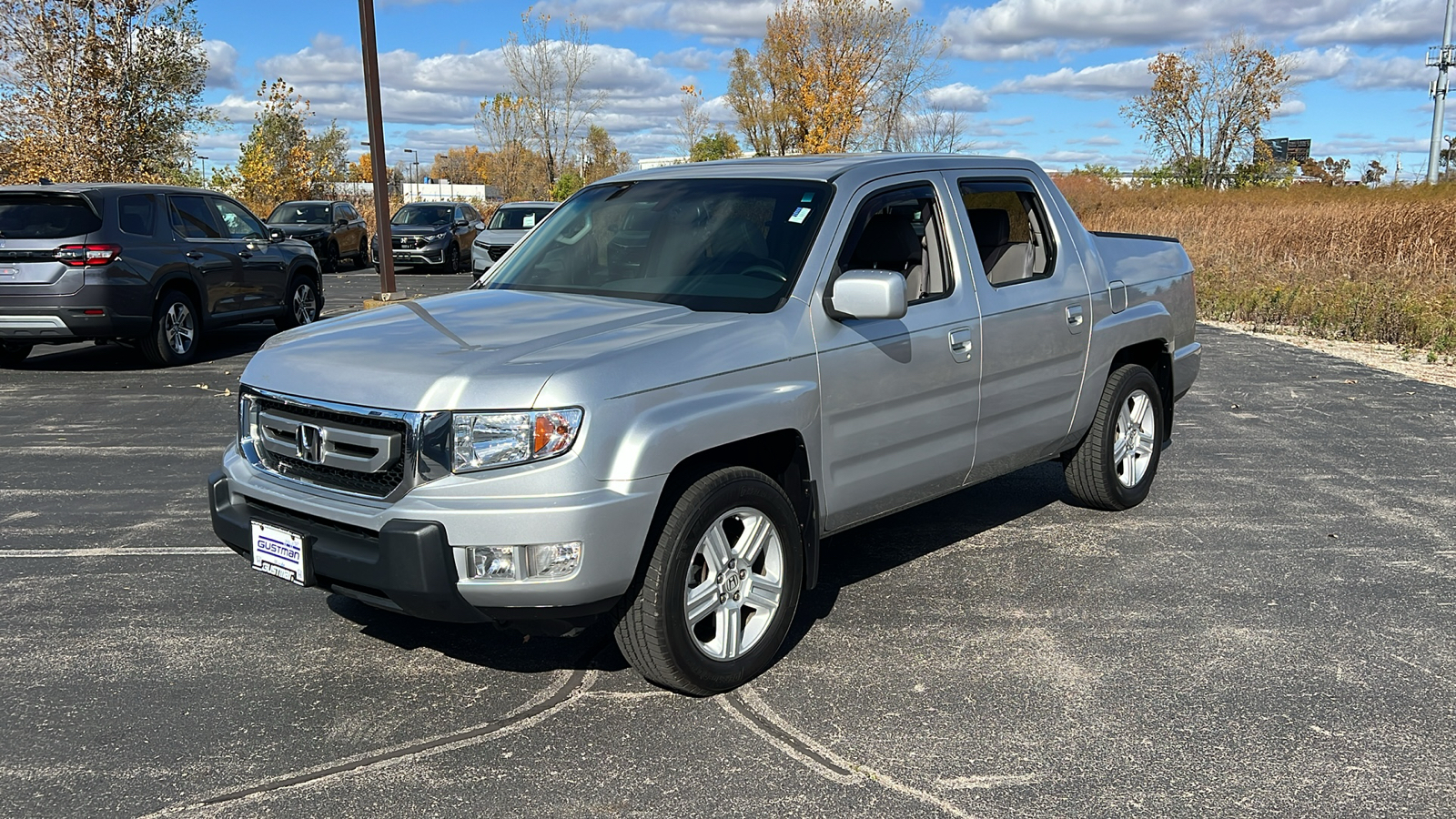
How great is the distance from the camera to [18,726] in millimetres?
3861

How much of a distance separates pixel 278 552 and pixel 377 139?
1424cm

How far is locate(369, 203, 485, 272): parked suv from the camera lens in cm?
2667

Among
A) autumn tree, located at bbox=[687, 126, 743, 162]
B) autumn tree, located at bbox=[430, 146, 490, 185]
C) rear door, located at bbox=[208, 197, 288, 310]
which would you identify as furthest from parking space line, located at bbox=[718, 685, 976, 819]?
autumn tree, located at bbox=[430, 146, 490, 185]

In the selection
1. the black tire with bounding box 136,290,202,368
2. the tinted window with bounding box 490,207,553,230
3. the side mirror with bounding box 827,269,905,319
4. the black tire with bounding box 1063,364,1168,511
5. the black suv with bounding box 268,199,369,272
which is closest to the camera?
the side mirror with bounding box 827,269,905,319

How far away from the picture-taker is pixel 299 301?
14.6 metres

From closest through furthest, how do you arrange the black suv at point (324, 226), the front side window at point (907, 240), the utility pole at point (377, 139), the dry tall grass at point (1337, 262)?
the front side window at point (907, 240) < the dry tall grass at point (1337, 262) < the utility pole at point (377, 139) < the black suv at point (324, 226)

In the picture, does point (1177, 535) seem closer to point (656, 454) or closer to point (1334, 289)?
point (656, 454)

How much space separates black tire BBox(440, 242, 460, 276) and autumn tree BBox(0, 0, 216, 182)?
632 cm

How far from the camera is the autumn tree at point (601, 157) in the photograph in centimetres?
5588

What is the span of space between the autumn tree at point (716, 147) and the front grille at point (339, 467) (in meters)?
44.4

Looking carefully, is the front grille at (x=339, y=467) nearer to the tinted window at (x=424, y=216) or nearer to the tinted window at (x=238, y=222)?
the tinted window at (x=238, y=222)

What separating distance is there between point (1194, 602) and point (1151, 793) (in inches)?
72.1

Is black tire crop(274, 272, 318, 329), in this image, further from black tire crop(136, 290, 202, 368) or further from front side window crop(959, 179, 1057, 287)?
front side window crop(959, 179, 1057, 287)

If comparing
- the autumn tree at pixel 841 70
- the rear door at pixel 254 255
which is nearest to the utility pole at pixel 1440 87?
the autumn tree at pixel 841 70
